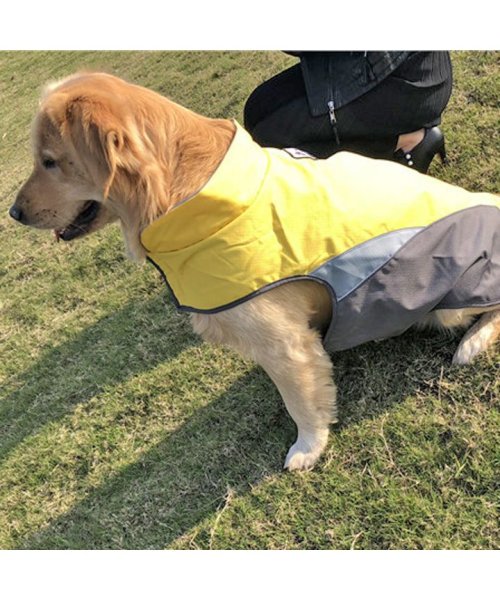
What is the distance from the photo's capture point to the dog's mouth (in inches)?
99.6

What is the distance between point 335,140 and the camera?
3467 mm

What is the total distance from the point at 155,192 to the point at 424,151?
7.20 ft

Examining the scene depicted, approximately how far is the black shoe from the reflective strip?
1.40 metres

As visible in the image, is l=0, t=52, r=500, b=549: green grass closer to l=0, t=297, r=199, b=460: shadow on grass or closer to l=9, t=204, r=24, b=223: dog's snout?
l=0, t=297, r=199, b=460: shadow on grass

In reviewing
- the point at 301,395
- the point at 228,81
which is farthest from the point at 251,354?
the point at 228,81

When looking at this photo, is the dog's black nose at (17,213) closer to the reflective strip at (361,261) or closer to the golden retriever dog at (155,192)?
the golden retriever dog at (155,192)

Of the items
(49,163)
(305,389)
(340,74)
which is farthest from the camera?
(340,74)

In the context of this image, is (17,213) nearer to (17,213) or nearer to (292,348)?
(17,213)

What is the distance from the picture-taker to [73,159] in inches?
90.2

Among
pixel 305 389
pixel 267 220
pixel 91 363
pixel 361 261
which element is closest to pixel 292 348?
pixel 305 389

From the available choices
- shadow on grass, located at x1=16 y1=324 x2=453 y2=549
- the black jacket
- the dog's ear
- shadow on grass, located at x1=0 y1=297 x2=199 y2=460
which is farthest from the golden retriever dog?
shadow on grass, located at x1=0 y1=297 x2=199 y2=460

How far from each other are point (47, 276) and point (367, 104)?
3.41 m

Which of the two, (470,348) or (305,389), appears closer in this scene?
(305,389)

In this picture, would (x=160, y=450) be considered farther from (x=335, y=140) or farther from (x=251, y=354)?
(x=335, y=140)
